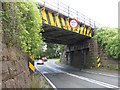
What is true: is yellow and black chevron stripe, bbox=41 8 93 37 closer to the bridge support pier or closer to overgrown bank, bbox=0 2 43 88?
the bridge support pier

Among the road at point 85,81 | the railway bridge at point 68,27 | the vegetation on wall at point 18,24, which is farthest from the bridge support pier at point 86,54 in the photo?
the vegetation on wall at point 18,24

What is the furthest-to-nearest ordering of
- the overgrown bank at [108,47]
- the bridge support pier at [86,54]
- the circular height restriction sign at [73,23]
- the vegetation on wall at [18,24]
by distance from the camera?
1. the bridge support pier at [86,54]
2. the overgrown bank at [108,47]
3. the circular height restriction sign at [73,23]
4. the vegetation on wall at [18,24]

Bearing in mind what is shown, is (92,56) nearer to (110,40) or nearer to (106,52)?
(106,52)

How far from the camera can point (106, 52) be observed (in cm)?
1873

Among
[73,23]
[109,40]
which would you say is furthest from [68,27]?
[109,40]

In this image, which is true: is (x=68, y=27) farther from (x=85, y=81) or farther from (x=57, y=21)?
(x=85, y=81)

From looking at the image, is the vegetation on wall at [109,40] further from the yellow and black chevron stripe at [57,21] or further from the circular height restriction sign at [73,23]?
the circular height restriction sign at [73,23]

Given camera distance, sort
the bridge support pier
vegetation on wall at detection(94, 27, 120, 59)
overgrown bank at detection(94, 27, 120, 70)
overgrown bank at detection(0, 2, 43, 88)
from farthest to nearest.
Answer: the bridge support pier < overgrown bank at detection(94, 27, 120, 70) < vegetation on wall at detection(94, 27, 120, 59) < overgrown bank at detection(0, 2, 43, 88)

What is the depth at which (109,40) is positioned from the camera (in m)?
17.6

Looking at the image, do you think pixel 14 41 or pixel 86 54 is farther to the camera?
pixel 86 54

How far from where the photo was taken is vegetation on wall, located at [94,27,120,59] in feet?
53.7

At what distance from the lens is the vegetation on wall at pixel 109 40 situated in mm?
16359

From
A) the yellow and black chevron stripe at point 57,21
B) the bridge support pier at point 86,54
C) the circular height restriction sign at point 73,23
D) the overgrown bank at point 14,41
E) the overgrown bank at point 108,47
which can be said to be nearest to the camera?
the overgrown bank at point 14,41

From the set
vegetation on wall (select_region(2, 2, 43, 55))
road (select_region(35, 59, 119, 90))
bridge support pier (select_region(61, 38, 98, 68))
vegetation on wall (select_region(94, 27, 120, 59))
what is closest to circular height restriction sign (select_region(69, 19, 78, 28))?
vegetation on wall (select_region(94, 27, 120, 59))
